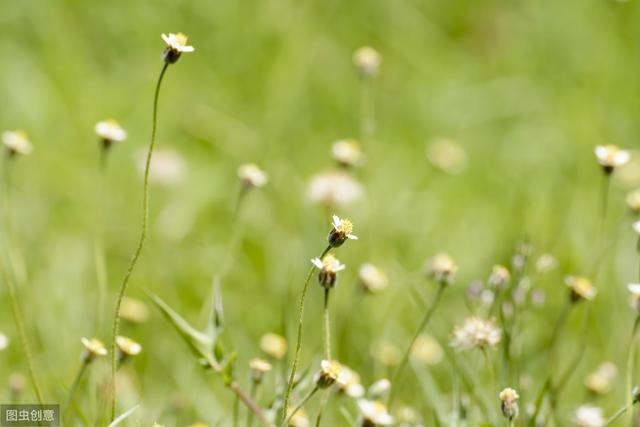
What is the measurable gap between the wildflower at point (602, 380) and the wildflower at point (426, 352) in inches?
12.6

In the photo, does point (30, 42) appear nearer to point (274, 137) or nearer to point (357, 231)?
point (274, 137)

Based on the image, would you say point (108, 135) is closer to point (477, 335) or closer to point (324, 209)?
point (477, 335)

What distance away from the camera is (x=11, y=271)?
69.1 inches

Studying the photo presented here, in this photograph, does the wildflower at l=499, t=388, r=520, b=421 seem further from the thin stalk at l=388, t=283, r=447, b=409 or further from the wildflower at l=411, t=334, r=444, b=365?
the wildflower at l=411, t=334, r=444, b=365

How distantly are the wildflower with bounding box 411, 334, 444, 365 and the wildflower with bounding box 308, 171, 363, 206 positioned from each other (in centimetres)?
44

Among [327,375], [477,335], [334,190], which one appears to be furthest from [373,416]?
[334,190]

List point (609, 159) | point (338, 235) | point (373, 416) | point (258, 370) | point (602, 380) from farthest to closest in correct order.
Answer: point (602, 380) < point (609, 159) < point (258, 370) < point (373, 416) < point (338, 235)

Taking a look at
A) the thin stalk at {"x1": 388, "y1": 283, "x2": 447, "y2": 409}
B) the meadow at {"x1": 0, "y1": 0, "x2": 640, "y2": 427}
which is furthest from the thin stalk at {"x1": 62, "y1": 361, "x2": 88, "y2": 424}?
the thin stalk at {"x1": 388, "y1": 283, "x2": 447, "y2": 409}

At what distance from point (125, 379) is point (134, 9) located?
5.92 feet

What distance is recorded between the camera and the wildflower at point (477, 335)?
1.48 m

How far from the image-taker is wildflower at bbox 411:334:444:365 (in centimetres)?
187

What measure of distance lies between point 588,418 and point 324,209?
3.61ft

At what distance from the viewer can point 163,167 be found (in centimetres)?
271

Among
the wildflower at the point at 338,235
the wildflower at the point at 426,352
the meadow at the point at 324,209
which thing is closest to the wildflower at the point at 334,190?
the meadow at the point at 324,209
